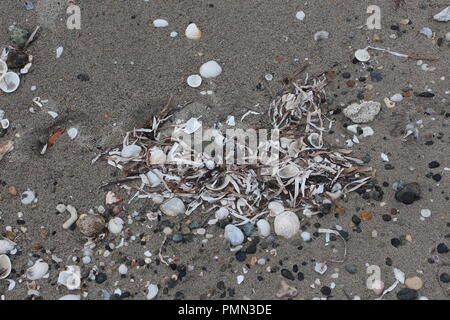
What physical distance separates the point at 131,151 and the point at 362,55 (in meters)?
1.49

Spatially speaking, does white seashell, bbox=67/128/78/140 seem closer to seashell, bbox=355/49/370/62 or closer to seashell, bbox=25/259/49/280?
seashell, bbox=25/259/49/280

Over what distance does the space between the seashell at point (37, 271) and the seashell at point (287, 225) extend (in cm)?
123

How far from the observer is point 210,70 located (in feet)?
8.86

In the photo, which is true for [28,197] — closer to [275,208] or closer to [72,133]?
[72,133]

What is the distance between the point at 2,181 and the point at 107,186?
0.61 m

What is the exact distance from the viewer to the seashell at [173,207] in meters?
2.39

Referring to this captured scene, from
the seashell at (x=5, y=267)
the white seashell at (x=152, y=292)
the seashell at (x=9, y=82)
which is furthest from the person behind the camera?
the seashell at (x=9, y=82)

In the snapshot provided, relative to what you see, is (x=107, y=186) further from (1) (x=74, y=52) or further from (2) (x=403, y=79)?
(2) (x=403, y=79)

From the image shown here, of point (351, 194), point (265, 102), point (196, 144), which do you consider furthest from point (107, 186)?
point (351, 194)

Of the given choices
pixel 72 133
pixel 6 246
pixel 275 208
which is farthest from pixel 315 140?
pixel 6 246

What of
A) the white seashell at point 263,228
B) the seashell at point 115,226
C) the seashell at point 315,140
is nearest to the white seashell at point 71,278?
the seashell at point 115,226

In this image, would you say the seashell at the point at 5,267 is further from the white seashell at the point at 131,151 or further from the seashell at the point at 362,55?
the seashell at the point at 362,55

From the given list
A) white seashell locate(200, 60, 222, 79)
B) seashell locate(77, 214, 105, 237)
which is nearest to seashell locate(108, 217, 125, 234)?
seashell locate(77, 214, 105, 237)

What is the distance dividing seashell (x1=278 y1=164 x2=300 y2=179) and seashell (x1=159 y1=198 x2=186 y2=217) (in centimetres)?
56
